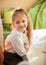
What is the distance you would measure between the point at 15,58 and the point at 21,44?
0.07 meters

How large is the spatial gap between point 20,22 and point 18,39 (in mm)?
74

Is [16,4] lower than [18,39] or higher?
higher

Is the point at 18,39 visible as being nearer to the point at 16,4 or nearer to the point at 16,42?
the point at 16,42

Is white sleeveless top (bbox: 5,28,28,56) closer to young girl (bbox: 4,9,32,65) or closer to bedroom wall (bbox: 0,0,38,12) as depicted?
young girl (bbox: 4,9,32,65)

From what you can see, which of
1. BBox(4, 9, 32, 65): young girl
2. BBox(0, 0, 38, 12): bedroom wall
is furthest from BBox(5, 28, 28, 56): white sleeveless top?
BBox(0, 0, 38, 12): bedroom wall

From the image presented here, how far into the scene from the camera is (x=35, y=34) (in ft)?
2.34

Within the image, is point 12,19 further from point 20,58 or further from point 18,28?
point 20,58

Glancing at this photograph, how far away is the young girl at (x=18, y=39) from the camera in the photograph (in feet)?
2.17

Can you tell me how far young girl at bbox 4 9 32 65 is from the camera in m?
0.66

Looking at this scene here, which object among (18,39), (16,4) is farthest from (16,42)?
(16,4)

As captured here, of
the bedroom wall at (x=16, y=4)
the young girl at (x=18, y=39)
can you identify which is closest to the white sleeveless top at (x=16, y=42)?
the young girl at (x=18, y=39)

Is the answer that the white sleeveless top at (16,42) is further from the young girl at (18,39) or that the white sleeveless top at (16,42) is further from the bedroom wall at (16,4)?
the bedroom wall at (16,4)

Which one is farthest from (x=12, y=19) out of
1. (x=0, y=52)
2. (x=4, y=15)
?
(x=0, y=52)

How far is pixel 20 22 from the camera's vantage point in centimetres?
66
